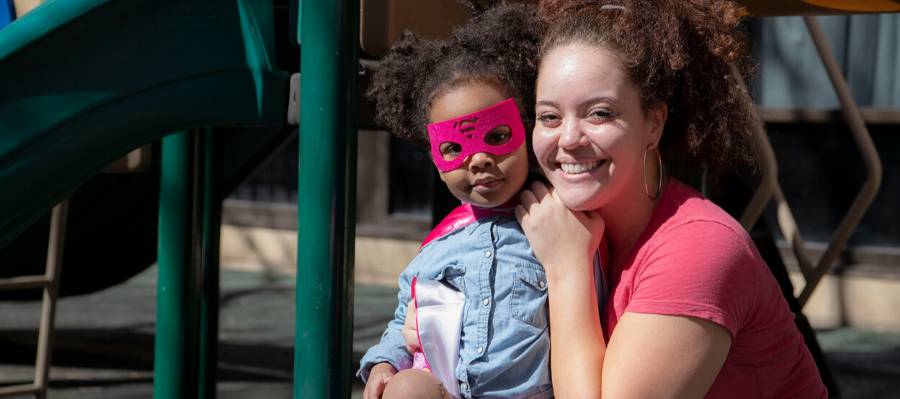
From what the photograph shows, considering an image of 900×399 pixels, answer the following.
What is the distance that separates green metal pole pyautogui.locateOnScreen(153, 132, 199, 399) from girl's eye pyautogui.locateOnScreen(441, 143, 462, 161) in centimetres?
139

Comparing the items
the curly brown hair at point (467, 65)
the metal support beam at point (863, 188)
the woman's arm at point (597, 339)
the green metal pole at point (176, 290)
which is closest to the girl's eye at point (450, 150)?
the curly brown hair at point (467, 65)

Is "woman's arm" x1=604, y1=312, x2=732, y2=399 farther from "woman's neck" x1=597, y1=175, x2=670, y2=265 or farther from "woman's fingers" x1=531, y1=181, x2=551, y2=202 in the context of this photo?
"woman's fingers" x1=531, y1=181, x2=551, y2=202

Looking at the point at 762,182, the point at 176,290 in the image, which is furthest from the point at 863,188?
the point at 176,290

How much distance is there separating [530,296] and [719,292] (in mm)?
365

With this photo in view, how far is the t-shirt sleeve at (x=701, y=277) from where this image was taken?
1.49 meters

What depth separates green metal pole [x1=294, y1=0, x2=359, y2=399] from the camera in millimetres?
1989

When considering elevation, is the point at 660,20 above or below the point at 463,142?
above

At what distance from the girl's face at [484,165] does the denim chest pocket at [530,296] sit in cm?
16

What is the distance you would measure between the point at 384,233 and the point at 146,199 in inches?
134

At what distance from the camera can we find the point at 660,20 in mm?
1633

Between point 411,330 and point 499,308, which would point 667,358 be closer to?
point 499,308

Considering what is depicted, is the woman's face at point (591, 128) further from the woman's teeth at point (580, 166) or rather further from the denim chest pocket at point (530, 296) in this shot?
the denim chest pocket at point (530, 296)

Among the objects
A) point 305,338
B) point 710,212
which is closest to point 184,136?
point 305,338

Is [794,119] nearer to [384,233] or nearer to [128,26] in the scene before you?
[384,233]
